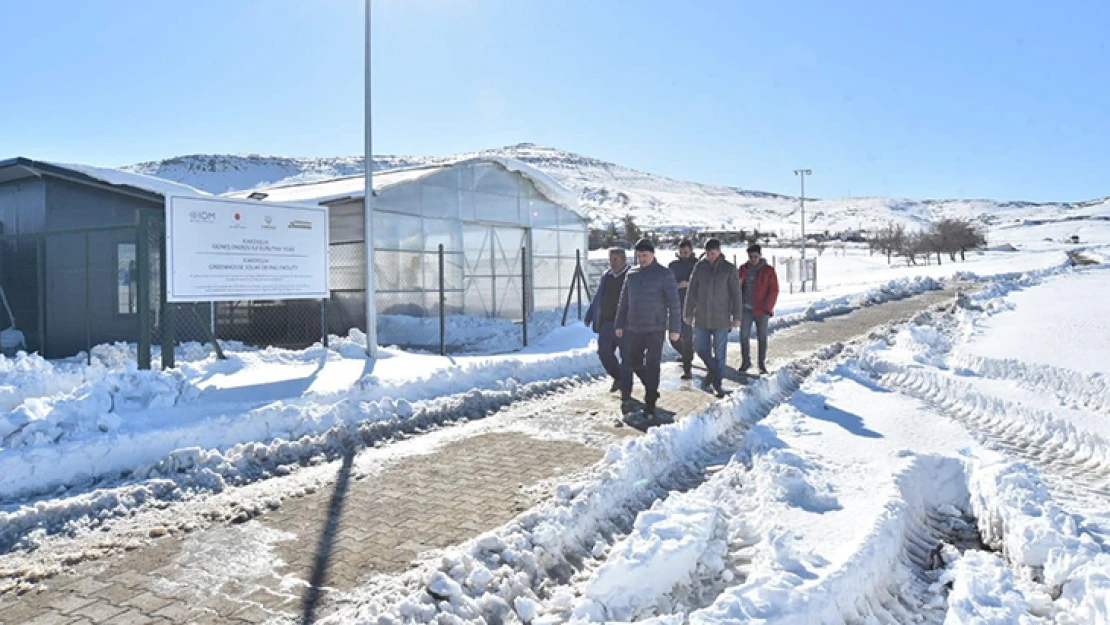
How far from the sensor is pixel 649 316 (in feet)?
26.2

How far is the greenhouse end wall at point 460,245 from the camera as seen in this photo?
56.3 ft

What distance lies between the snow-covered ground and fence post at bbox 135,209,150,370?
5981 millimetres

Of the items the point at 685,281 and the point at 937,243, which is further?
the point at 937,243

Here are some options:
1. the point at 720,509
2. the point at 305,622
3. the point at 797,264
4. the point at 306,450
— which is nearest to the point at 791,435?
the point at 720,509

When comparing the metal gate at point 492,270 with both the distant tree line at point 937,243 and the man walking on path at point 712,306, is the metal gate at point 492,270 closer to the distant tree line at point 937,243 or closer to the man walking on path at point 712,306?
the man walking on path at point 712,306

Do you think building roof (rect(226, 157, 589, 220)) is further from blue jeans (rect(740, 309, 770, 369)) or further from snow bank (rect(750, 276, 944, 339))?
blue jeans (rect(740, 309, 770, 369))

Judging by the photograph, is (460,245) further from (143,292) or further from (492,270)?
(143,292)

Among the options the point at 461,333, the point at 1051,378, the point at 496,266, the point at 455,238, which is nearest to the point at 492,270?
the point at 496,266

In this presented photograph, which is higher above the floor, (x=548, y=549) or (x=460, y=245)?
(x=460, y=245)

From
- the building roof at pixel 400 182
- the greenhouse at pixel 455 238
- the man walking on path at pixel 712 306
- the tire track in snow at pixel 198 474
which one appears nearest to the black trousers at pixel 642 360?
the man walking on path at pixel 712 306

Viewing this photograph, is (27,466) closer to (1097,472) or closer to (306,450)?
(306,450)

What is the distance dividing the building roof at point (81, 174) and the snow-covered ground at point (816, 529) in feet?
39.4

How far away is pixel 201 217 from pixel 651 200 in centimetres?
15283

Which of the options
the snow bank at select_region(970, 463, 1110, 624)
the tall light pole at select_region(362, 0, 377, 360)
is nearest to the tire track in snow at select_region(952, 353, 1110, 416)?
the snow bank at select_region(970, 463, 1110, 624)
